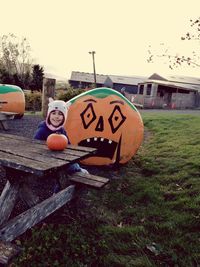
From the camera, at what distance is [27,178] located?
3.21m

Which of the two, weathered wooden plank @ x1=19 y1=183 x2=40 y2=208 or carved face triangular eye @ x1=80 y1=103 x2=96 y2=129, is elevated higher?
carved face triangular eye @ x1=80 y1=103 x2=96 y2=129

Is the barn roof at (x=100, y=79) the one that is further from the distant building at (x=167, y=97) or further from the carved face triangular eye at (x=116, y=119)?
the carved face triangular eye at (x=116, y=119)

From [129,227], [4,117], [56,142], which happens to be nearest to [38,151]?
[56,142]

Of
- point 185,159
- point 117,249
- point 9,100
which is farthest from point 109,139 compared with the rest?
point 9,100

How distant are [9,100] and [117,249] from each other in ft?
35.2

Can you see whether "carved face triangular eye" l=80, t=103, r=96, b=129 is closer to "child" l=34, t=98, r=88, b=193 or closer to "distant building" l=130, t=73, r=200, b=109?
"child" l=34, t=98, r=88, b=193

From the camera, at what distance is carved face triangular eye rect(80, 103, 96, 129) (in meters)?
5.65

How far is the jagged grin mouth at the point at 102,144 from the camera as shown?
568cm

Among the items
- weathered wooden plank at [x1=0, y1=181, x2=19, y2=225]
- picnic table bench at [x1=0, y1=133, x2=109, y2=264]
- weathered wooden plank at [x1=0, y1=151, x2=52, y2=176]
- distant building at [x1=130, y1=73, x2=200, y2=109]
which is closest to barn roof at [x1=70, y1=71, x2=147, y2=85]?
distant building at [x1=130, y1=73, x2=200, y2=109]

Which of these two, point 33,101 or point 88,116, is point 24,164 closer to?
point 88,116

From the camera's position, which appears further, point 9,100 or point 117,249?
point 9,100

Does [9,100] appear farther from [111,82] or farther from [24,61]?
[111,82]

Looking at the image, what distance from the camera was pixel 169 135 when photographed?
9078 millimetres

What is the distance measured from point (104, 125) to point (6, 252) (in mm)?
3545
